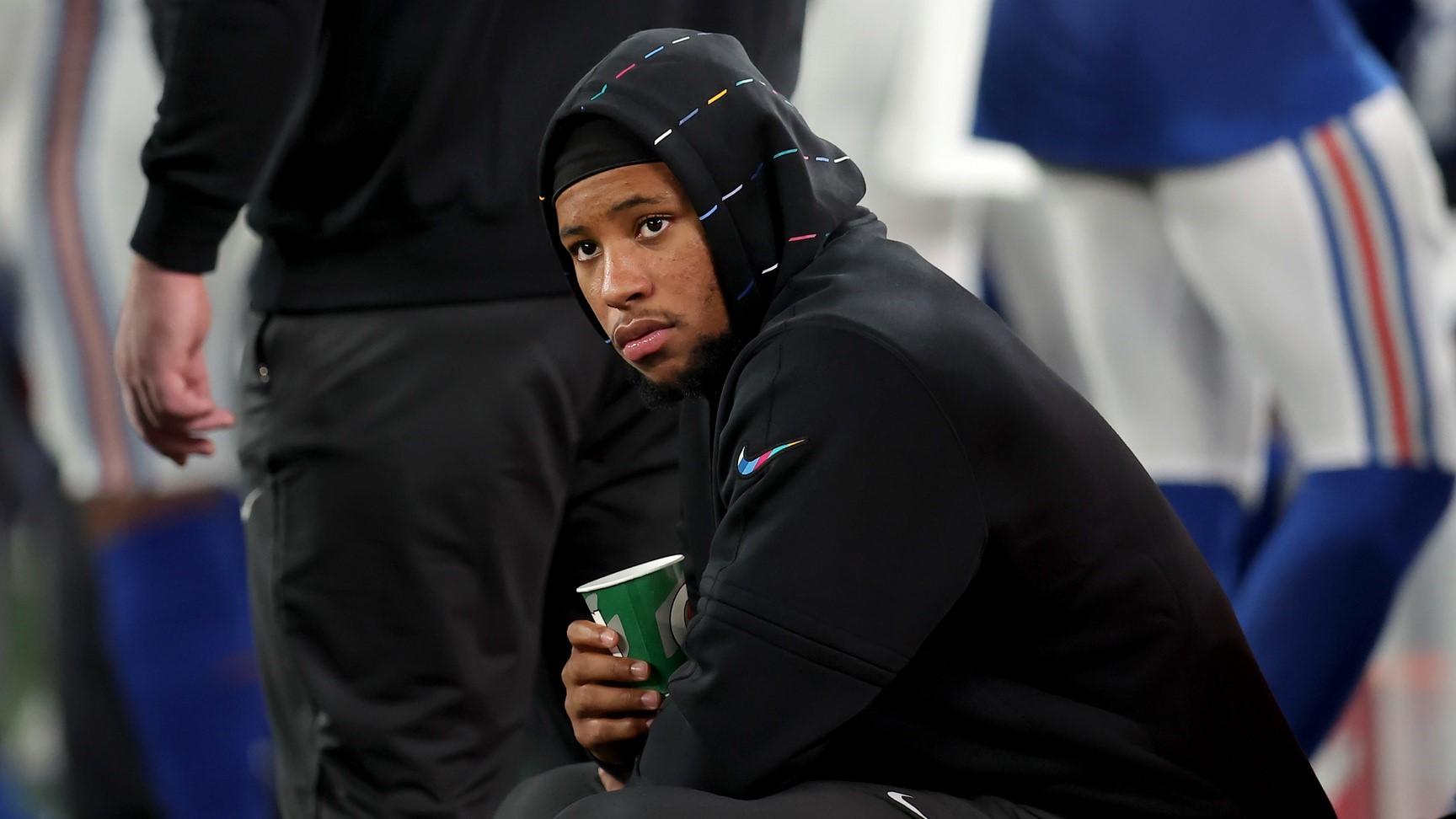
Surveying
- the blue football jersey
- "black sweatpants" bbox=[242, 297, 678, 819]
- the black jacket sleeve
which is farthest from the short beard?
the blue football jersey

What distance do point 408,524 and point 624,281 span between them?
1.26 feet

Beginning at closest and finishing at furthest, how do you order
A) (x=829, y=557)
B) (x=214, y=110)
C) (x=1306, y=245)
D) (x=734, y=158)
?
(x=829, y=557) → (x=734, y=158) → (x=214, y=110) → (x=1306, y=245)

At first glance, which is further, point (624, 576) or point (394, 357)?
point (394, 357)

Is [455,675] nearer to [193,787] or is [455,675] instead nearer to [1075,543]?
[1075,543]

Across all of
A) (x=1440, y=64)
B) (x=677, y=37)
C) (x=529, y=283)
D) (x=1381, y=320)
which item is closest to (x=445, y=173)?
(x=529, y=283)

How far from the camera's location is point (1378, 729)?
2627 mm

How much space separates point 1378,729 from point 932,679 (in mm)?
1523

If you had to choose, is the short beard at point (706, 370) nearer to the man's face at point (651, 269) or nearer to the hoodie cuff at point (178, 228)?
the man's face at point (651, 269)

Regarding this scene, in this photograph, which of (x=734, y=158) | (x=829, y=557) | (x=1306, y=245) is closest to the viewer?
(x=829, y=557)

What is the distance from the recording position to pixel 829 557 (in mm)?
1228

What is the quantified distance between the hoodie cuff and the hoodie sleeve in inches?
25.2

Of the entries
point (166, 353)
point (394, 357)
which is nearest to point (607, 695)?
point (394, 357)

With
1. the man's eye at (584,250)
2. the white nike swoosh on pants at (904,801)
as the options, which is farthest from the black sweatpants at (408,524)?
the white nike swoosh on pants at (904,801)

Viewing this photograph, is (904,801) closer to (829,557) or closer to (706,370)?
(829,557)
